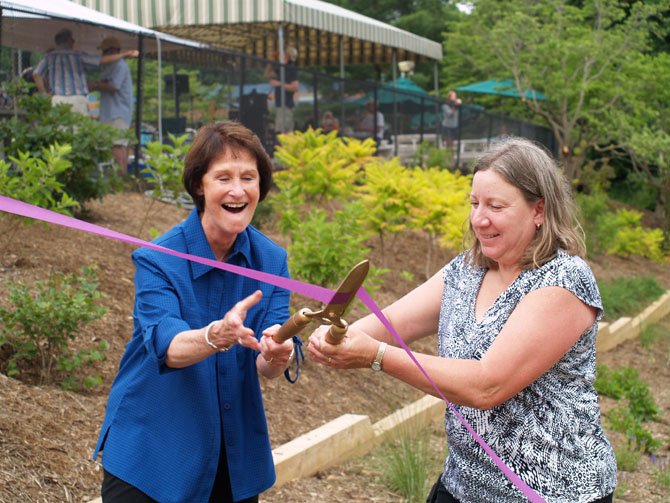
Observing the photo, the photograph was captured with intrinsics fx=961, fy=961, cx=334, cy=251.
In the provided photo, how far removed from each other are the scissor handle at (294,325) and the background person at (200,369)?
15 cm

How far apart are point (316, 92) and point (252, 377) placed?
12.7m

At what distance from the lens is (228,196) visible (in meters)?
2.80

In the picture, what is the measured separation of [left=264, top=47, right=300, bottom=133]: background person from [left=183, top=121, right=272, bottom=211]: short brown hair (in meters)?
10.7

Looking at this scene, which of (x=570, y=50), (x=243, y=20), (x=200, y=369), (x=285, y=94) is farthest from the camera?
(x=570, y=50)

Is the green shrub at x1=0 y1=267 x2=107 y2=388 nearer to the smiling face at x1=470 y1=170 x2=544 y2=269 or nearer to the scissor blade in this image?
the smiling face at x1=470 y1=170 x2=544 y2=269

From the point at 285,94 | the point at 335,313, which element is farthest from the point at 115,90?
the point at 335,313

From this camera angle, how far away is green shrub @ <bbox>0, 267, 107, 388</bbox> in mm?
4824

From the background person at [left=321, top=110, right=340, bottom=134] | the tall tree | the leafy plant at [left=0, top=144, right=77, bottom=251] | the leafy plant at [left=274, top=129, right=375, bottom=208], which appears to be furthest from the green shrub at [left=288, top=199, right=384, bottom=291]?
the tall tree

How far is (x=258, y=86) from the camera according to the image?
13.2 meters

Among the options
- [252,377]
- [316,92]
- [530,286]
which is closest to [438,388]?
[530,286]

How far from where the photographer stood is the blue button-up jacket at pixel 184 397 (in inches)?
105

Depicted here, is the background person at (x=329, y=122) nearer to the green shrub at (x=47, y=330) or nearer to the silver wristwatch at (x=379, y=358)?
the green shrub at (x=47, y=330)

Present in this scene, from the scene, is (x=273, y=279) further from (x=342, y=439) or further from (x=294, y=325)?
(x=342, y=439)

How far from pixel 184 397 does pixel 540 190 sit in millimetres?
1158
